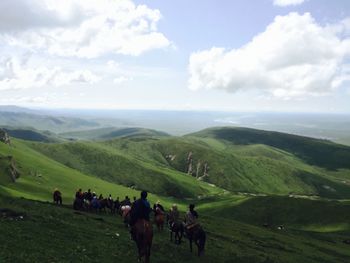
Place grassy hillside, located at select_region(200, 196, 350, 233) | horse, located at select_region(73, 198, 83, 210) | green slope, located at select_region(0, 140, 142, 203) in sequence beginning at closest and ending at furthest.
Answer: horse, located at select_region(73, 198, 83, 210)
green slope, located at select_region(0, 140, 142, 203)
grassy hillside, located at select_region(200, 196, 350, 233)

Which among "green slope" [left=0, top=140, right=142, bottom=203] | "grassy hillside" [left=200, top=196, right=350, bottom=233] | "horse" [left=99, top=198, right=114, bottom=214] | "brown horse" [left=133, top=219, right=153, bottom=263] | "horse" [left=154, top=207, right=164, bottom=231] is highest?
"brown horse" [left=133, top=219, right=153, bottom=263]

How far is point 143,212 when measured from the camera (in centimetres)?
2602

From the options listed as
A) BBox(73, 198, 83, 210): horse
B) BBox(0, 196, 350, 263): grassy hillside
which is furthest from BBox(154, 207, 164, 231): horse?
BBox(73, 198, 83, 210): horse

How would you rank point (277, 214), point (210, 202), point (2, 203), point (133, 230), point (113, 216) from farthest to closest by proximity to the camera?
point (210, 202), point (277, 214), point (113, 216), point (2, 203), point (133, 230)

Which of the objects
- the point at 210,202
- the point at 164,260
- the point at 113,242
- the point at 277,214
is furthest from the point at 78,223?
the point at 210,202

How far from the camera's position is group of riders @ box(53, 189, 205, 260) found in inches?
1027

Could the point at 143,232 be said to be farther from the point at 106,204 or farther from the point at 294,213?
the point at 294,213

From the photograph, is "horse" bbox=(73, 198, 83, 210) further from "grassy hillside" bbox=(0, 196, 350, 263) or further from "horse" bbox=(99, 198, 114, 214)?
"grassy hillside" bbox=(0, 196, 350, 263)

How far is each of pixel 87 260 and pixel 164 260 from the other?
21.7 ft

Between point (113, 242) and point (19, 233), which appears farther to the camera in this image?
point (113, 242)

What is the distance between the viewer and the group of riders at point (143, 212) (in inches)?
1027

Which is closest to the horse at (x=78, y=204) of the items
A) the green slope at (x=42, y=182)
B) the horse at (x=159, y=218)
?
the horse at (x=159, y=218)

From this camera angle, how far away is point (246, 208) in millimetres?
130250

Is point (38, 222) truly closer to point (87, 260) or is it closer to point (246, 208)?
point (87, 260)
